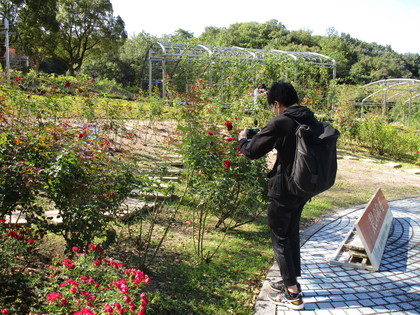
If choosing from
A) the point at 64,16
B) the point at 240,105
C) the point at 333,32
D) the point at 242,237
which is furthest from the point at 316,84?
the point at 333,32

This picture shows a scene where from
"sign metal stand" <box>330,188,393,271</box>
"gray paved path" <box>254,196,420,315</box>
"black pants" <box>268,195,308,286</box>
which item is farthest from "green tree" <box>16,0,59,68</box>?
"black pants" <box>268,195,308,286</box>

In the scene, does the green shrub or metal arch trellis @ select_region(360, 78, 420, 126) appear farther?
metal arch trellis @ select_region(360, 78, 420, 126)

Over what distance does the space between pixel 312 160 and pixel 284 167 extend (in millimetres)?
254

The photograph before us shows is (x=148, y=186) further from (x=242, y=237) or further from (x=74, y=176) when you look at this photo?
(x=242, y=237)

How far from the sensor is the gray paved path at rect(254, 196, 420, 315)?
2.86 m

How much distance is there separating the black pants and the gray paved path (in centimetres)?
33

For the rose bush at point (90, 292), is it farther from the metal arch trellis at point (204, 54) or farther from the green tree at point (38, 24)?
the green tree at point (38, 24)

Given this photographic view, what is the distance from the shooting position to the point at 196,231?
4418 millimetres

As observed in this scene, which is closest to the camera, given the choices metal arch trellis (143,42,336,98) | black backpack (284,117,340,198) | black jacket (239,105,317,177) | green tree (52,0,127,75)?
black backpack (284,117,340,198)

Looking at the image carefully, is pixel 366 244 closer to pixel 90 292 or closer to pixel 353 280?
pixel 353 280

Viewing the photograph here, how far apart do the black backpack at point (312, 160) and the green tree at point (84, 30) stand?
24.8m

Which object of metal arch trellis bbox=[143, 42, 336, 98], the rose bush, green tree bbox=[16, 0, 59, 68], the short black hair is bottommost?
the rose bush

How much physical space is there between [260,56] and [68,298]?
1512 cm

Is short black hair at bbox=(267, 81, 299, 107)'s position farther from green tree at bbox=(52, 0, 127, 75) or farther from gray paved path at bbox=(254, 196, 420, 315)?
green tree at bbox=(52, 0, 127, 75)
